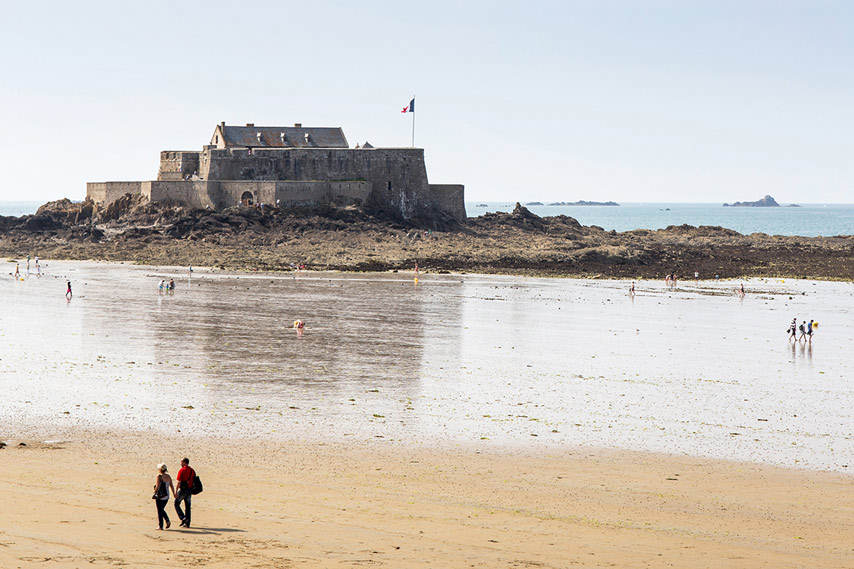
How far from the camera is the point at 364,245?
7144cm

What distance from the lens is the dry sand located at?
12852 mm

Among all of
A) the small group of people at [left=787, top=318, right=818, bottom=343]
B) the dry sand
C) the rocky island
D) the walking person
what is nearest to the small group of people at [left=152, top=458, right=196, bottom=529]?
the dry sand

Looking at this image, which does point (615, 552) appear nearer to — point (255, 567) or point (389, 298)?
point (255, 567)

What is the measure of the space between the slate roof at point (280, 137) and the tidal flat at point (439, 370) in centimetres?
3824

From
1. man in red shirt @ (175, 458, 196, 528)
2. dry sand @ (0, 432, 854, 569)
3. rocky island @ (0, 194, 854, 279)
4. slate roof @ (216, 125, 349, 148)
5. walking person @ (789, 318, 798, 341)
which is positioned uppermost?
slate roof @ (216, 125, 349, 148)

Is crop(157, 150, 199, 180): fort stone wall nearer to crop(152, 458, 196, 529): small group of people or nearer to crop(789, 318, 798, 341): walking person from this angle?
crop(789, 318, 798, 341): walking person

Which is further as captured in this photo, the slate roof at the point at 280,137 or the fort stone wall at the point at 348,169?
the slate roof at the point at 280,137

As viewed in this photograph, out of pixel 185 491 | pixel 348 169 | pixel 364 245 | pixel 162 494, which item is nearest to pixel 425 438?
pixel 185 491

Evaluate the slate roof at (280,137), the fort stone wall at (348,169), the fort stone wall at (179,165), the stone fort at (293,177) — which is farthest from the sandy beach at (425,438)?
the slate roof at (280,137)

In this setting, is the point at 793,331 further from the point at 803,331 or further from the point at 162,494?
the point at 162,494

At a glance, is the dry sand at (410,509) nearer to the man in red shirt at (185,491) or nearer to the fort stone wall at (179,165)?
the man in red shirt at (185,491)

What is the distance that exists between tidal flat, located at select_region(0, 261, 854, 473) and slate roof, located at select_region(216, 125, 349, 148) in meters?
38.2

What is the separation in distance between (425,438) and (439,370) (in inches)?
299

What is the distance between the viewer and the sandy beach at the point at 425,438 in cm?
1354
